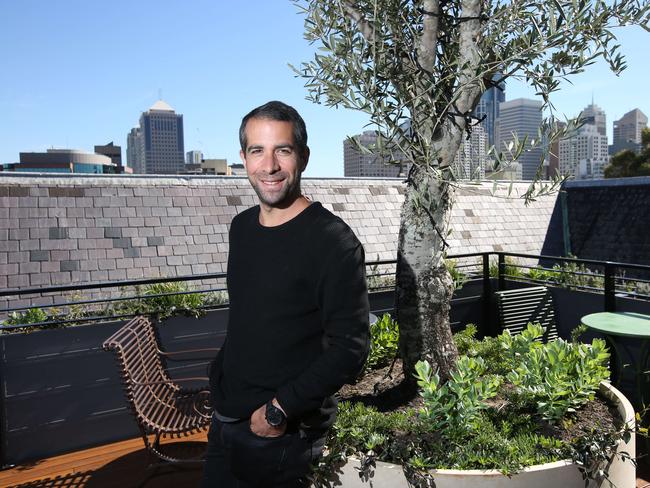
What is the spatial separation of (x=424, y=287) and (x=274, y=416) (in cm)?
212

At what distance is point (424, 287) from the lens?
3637mm

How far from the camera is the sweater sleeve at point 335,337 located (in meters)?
1.67

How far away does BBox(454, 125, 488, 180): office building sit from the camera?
10.8 ft

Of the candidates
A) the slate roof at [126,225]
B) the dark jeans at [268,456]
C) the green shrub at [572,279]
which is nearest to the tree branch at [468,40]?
the dark jeans at [268,456]

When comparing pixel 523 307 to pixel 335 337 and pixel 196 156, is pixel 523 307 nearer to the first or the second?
pixel 335 337

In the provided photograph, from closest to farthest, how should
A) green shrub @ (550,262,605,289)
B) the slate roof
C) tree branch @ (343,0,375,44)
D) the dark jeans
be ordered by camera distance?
the dark jeans → tree branch @ (343,0,375,44) → the slate roof → green shrub @ (550,262,605,289)

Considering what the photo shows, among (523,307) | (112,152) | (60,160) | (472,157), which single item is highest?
(112,152)

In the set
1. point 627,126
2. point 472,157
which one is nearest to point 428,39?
point 472,157

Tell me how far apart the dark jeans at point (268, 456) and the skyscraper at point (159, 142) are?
189437 millimetres

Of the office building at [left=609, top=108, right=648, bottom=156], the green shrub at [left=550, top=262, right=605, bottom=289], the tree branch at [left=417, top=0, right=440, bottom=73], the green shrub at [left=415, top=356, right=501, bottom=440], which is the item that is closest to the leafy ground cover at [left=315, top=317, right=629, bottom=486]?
the green shrub at [left=415, top=356, right=501, bottom=440]

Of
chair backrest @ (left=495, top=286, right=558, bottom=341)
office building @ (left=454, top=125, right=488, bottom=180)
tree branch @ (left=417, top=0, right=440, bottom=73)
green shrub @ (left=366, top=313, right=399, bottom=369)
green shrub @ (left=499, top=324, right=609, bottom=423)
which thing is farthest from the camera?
chair backrest @ (left=495, top=286, right=558, bottom=341)

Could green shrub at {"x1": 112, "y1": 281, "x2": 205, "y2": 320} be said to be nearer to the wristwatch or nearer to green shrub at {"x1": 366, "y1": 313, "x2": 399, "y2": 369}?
green shrub at {"x1": 366, "y1": 313, "x2": 399, "y2": 369}

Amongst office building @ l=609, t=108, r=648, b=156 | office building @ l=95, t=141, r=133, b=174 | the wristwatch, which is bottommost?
the wristwatch

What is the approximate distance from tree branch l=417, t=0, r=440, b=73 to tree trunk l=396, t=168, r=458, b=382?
73cm
